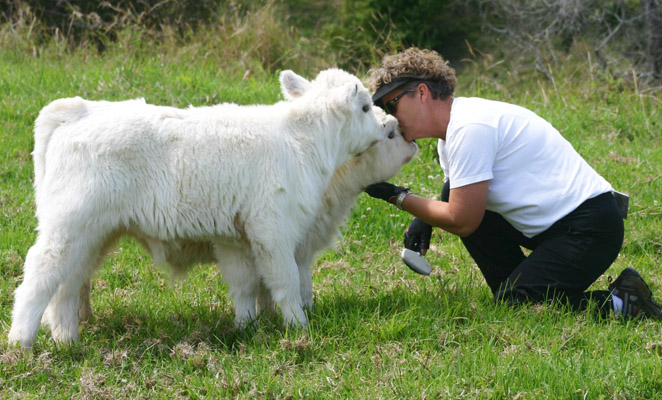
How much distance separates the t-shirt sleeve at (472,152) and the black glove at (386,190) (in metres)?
0.55

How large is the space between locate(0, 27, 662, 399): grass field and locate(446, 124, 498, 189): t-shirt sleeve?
0.87 metres

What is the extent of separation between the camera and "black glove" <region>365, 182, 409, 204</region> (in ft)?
17.0

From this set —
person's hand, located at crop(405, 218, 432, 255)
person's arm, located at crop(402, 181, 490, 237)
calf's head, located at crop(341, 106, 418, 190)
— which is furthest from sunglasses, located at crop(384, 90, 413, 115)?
person's hand, located at crop(405, 218, 432, 255)

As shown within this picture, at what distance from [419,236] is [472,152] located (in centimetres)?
107

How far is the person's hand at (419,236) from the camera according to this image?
5.52 metres

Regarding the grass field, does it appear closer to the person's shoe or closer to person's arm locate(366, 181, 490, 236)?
the person's shoe

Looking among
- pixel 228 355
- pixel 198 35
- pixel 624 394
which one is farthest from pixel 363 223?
pixel 198 35

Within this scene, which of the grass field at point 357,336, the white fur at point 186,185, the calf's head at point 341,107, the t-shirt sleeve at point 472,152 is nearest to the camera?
the grass field at point 357,336

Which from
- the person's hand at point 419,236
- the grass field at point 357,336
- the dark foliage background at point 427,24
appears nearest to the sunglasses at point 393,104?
the person's hand at point 419,236

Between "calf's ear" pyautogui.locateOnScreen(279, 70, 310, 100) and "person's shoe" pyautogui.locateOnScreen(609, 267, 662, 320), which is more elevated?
"calf's ear" pyautogui.locateOnScreen(279, 70, 310, 100)

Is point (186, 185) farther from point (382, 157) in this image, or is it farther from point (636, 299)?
point (636, 299)

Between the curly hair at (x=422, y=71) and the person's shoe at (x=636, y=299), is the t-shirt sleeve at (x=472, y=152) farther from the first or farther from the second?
the person's shoe at (x=636, y=299)

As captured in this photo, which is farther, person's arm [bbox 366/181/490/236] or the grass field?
person's arm [bbox 366/181/490/236]

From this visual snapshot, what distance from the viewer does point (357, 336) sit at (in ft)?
14.8
